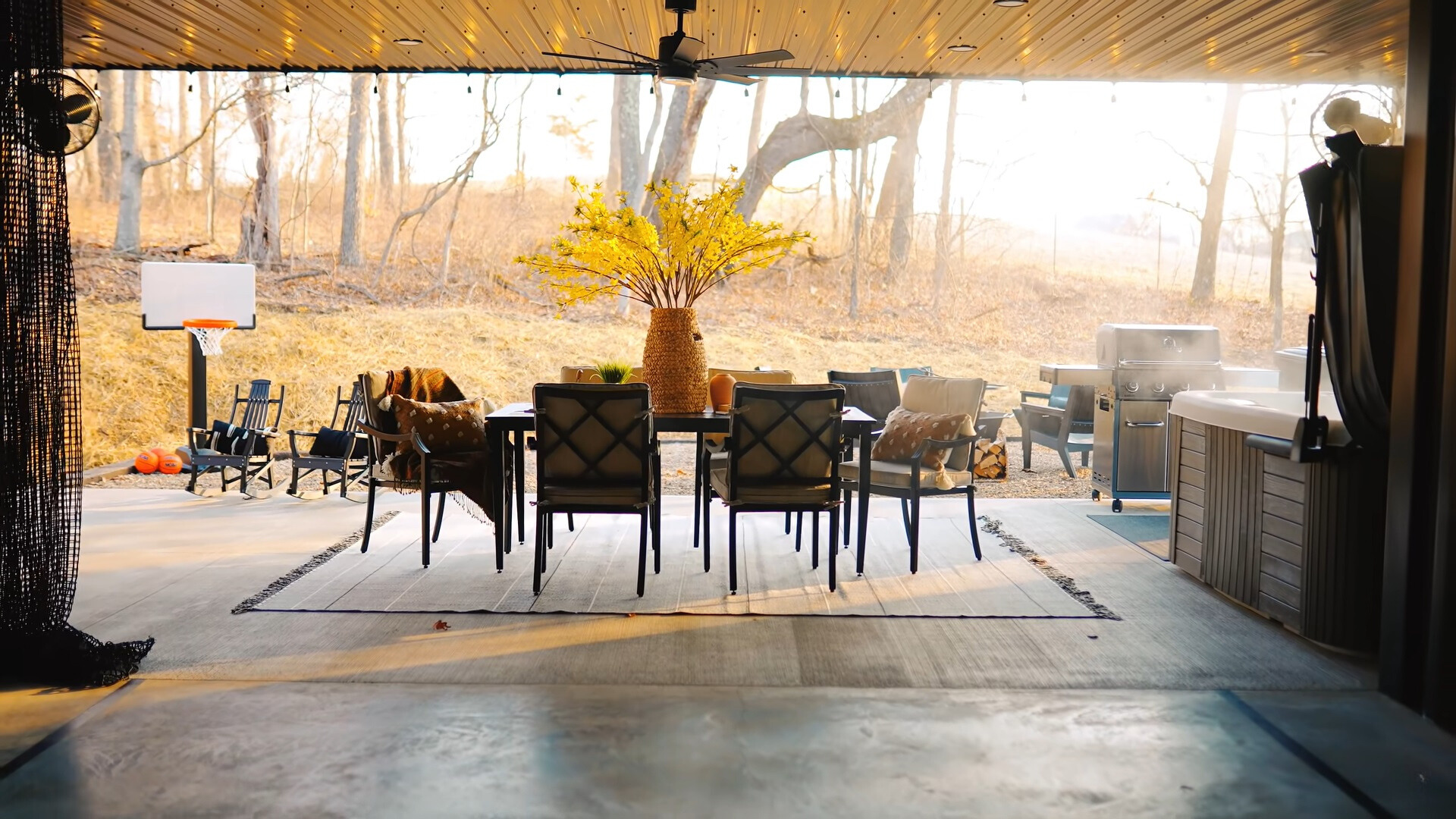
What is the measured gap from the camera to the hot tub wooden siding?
3.80 metres

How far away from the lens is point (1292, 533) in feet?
13.3

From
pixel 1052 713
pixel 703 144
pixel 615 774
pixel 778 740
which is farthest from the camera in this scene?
pixel 703 144

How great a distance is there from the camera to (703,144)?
13000 mm

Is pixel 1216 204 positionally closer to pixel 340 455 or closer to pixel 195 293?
pixel 340 455

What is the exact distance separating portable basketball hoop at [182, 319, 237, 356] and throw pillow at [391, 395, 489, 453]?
121 inches

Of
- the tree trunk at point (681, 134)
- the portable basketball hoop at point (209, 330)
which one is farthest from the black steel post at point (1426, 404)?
the tree trunk at point (681, 134)

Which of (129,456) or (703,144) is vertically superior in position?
(703,144)

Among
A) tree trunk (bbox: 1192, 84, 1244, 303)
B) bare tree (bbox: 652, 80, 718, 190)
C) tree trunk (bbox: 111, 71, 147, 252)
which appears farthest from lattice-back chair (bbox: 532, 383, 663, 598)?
tree trunk (bbox: 111, 71, 147, 252)

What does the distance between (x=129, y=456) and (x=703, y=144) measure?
695 cm

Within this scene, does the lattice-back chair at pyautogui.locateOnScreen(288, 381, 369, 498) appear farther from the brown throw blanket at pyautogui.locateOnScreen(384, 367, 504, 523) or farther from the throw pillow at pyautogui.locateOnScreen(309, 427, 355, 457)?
the brown throw blanket at pyautogui.locateOnScreen(384, 367, 504, 523)

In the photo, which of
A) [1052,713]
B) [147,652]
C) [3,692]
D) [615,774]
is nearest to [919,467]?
[1052,713]

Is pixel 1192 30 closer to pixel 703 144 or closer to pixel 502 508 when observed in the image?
pixel 502 508

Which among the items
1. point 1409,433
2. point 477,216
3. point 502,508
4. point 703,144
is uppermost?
point 703,144

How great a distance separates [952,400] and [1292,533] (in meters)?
1.76
